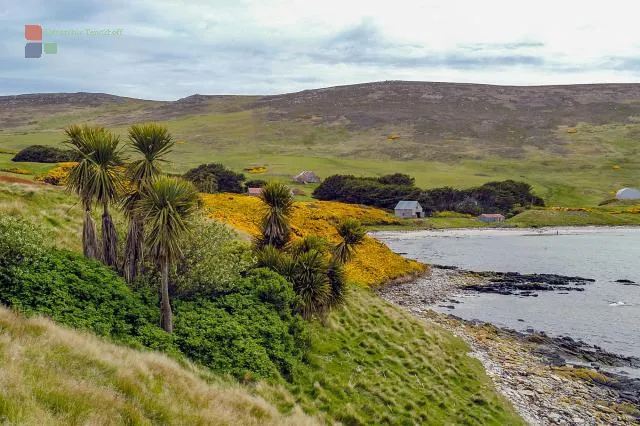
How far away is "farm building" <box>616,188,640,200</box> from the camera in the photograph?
13688 cm

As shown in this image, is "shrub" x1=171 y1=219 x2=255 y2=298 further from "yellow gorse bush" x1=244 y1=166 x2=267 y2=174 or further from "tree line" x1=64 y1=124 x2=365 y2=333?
"yellow gorse bush" x1=244 y1=166 x2=267 y2=174

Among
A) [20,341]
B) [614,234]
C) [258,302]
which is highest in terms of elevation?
[20,341]

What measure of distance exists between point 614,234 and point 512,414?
316 ft

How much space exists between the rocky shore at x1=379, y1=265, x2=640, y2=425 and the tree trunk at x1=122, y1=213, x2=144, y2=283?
18.1m

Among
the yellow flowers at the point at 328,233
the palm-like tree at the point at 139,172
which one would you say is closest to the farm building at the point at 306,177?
the yellow flowers at the point at 328,233

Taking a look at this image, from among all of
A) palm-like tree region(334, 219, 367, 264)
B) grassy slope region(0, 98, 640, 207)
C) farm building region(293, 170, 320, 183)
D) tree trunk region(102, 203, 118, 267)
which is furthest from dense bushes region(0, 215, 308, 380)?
grassy slope region(0, 98, 640, 207)

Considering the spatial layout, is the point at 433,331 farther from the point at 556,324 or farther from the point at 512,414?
the point at 556,324

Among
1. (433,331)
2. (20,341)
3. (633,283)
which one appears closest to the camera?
(20,341)

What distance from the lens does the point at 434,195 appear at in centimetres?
13050

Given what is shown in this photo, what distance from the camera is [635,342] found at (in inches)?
1404

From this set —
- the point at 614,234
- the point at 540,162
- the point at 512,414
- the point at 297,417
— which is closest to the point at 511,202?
the point at 614,234

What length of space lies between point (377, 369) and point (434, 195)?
111295 mm

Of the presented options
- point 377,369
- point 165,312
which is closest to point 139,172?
point 165,312

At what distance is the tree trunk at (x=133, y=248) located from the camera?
20.1m
